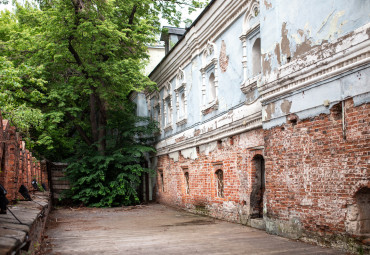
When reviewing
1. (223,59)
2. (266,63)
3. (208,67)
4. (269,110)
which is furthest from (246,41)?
(208,67)

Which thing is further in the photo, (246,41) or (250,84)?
(246,41)

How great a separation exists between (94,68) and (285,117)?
34.6 ft

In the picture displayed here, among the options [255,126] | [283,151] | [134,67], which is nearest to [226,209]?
[255,126]

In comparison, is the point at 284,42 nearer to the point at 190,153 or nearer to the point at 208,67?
the point at 208,67

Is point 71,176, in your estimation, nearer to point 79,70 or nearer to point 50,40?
point 79,70

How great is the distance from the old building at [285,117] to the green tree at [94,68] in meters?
4.00

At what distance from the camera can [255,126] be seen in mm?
9727

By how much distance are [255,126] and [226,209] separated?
10.4 feet

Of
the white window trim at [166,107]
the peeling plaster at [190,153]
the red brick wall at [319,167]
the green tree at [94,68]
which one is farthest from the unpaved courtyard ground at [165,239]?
the white window trim at [166,107]

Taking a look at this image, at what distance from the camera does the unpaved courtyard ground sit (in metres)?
6.99

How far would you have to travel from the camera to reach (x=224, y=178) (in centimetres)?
1159

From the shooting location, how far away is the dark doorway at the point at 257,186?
Result: 995 centimetres

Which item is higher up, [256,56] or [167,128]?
[256,56]

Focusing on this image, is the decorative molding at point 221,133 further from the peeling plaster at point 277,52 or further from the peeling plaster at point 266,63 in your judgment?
the peeling plaster at point 277,52
